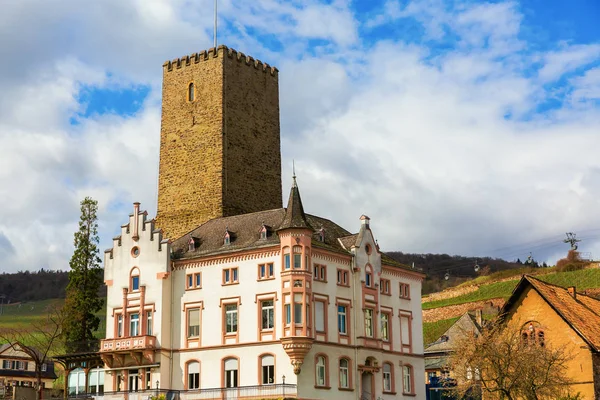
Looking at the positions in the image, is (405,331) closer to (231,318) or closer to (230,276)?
(231,318)

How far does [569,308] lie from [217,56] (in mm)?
33764

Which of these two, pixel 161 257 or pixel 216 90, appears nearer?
pixel 161 257

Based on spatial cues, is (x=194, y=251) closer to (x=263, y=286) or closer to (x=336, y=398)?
(x=263, y=286)

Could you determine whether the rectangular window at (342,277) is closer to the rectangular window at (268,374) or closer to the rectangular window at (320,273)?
the rectangular window at (320,273)

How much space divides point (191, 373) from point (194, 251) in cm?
839

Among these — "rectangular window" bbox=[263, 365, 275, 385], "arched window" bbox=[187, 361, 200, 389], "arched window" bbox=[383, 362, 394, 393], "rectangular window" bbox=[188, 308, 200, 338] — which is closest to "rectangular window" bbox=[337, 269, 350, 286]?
"arched window" bbox=[383, 362, 394, 393]

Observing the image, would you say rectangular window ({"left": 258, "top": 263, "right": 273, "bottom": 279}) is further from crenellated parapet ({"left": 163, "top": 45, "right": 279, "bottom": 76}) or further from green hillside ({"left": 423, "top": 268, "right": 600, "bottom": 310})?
green hillside ({"left": 423, "top": 268, "right": 600, "bottom": 310})

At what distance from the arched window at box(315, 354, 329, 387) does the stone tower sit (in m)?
16.2

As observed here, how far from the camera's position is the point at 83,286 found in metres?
77.3

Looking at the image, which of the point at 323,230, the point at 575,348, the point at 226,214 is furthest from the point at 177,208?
the point at 575,348

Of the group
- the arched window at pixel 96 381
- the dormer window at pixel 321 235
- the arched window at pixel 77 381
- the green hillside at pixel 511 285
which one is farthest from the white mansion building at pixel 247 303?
the green hillside at pixel 511 285

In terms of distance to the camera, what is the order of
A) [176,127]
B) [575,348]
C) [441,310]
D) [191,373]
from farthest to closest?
[441,310]
[176,127]
[191,373]
[575,348]

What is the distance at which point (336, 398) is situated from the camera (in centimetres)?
5903

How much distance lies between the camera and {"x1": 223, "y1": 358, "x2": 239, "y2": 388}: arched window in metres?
59.5
